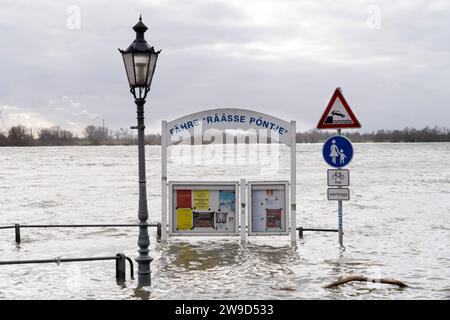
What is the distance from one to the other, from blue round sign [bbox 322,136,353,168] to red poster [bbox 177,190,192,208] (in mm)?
3235

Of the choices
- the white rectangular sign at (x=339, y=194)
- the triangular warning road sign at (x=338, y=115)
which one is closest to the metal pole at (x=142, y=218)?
the triangular warning road sign at (x=338, y=115)

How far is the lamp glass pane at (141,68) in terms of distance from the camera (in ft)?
32.4

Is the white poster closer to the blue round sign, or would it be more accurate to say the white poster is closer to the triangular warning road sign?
the blue round sign

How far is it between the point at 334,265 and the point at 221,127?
13.5ft

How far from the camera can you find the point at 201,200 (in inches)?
555

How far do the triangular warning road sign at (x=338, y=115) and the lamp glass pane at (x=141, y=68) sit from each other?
4453 millimetres

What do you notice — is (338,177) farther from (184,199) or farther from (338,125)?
(184,199)

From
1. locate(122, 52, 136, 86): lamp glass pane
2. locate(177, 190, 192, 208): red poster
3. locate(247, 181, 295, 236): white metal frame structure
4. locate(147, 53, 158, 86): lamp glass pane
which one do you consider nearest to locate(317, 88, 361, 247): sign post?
locate(247, 181, 295, 236): white metal frame structure

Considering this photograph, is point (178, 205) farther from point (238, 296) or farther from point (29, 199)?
point (29, 199)

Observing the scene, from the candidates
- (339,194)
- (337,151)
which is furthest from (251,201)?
(337,151)

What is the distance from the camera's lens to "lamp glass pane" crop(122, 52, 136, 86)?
9.88 metres

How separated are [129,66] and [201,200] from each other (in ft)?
16.2
